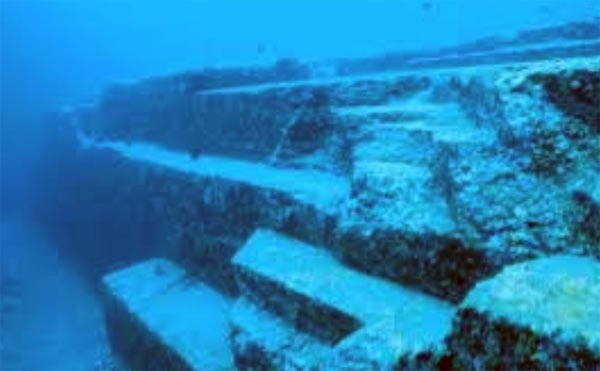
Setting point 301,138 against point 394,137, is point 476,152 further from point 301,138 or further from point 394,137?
point 301,138

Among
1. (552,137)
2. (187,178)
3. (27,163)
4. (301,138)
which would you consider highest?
(552,137)

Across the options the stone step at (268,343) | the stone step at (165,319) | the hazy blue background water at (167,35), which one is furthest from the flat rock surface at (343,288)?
the hazy blue background water at (167,35)

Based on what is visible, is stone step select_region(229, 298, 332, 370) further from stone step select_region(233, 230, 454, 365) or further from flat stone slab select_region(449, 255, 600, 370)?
flat stone slab select_region(449, 255, 600, 370)

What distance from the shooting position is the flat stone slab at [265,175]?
5.16m

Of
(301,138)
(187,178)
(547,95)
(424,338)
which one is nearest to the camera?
(424,338)

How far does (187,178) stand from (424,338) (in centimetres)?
547

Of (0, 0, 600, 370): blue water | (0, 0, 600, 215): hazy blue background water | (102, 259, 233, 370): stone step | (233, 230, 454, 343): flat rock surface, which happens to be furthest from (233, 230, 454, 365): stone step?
(0, 0, 600, 215): hazy blue background water

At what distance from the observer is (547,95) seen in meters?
3.29

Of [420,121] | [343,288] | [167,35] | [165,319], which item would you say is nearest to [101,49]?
[167,35]

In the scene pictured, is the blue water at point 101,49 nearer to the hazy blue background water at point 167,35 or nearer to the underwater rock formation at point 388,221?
the hazy blue background water at point 167,35

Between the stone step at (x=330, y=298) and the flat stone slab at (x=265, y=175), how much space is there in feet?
1.37

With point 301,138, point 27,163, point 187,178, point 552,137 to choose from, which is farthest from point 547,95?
point 27,163

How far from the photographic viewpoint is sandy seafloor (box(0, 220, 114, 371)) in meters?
10.1

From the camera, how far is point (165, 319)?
6320 millimetres
